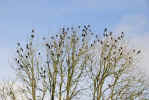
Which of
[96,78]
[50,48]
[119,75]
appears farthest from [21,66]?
[119,75]

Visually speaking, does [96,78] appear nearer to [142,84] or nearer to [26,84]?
[142,84]

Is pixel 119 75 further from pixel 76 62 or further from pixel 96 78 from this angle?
pixel 76 62

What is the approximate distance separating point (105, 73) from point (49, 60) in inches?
182

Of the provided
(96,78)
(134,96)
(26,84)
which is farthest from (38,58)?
(134,96)

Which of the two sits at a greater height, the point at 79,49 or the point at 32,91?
the point at 79,49

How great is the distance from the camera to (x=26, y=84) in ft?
64.9

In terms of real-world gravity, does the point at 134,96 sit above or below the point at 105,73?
below

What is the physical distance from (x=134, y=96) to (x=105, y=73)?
10.6 ft

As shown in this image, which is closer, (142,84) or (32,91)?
(32,91)

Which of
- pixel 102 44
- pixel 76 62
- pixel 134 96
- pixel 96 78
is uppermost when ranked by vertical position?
pixel 102 44

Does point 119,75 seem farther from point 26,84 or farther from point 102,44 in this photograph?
point 26,84

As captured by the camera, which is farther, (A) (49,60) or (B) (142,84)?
(B) (142,84)

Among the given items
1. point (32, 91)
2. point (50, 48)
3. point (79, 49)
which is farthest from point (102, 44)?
point (32, 91)

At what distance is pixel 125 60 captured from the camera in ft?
67.4
